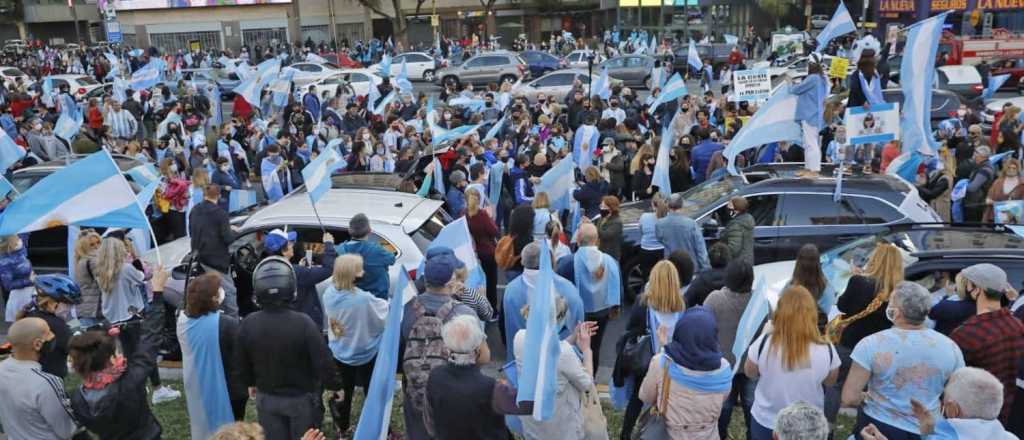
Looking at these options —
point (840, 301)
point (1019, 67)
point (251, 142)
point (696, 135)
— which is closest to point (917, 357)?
point (840, 301)

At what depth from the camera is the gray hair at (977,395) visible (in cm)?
362

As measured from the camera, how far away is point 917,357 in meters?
4.23

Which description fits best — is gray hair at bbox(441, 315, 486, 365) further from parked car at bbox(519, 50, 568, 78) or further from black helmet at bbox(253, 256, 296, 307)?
parked car at bbox(519, 50, 568, 78)

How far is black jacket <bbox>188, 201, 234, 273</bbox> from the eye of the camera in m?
7.80

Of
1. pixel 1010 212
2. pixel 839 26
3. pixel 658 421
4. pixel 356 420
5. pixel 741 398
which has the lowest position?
pixel 356 420

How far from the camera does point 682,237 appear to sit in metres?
7.90

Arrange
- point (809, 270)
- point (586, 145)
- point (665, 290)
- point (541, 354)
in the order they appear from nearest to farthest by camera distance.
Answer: point (541, 354)
point (665, 290)
point (809, 270)
point (586, 145)

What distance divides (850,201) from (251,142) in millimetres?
10308

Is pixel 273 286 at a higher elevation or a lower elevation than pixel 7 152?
lower

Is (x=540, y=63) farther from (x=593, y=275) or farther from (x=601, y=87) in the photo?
(x=593, y=275)

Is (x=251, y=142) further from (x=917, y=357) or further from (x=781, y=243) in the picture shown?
(x=917, y=357)

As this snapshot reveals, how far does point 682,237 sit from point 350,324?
135 inches

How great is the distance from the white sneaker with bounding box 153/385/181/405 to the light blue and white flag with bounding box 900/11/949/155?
8232mm

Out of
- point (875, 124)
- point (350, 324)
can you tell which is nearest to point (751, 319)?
Result: point (350, 324)
